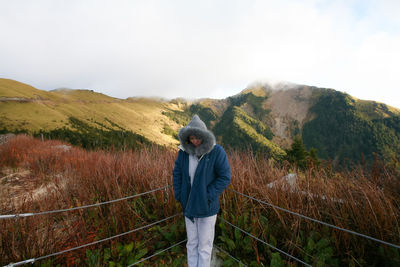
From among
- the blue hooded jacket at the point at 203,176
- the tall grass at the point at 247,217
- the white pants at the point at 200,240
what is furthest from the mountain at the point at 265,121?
the blue hooded jacket at the point at 203,176

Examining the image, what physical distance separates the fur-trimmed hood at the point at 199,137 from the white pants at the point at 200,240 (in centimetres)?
83

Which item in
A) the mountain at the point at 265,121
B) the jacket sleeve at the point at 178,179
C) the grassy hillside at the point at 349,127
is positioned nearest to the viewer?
the jacket sleeve at the point at 178,179

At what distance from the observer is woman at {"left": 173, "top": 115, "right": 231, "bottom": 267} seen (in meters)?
2.00

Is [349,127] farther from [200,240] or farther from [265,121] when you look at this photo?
[200,240]

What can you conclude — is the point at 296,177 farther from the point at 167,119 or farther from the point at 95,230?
the point at 167,119

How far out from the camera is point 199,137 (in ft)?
6.70

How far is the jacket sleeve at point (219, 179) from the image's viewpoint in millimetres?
1983

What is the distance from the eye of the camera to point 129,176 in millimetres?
3508

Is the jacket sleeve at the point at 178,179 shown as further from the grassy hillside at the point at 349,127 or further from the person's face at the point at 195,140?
the grassy hillside at the point at 349,127

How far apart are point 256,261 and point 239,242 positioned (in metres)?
0.29

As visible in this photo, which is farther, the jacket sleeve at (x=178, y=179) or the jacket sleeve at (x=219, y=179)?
the jacket sleeve at (x=178, y=179)

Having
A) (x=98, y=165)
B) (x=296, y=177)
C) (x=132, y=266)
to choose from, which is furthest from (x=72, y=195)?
(x=296, y=177)

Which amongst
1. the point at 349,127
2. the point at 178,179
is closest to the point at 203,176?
the point at 178,179

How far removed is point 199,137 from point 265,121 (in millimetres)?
194620
